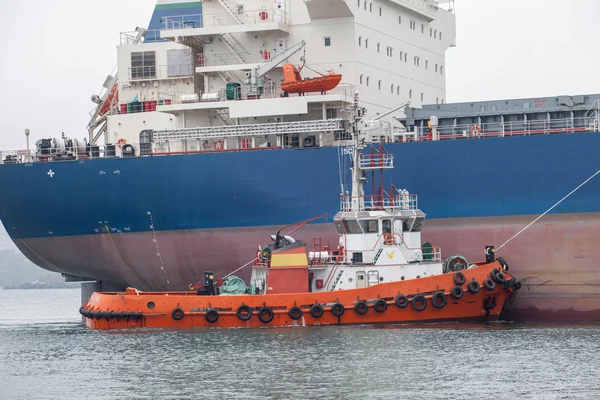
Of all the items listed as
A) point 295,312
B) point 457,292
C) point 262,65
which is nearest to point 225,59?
point 262,65

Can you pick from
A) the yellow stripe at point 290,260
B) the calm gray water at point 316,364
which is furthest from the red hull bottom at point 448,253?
the yellow stripe at point 290,260

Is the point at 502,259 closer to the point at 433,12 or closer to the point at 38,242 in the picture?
the point at 433,12

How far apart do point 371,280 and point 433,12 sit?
478 inches

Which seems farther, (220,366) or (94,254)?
(94,254)

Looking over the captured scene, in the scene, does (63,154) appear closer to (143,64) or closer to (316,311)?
(143,64)

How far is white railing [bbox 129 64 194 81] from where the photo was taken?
3572cm

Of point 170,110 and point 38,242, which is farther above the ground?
point 170,110

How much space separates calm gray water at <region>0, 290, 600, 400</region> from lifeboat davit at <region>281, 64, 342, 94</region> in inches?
292

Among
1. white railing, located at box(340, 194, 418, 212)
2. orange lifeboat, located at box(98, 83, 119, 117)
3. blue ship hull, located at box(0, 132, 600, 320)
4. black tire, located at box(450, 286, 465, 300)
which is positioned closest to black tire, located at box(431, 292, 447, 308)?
black tire, located at box(450, 286, 465, 300)

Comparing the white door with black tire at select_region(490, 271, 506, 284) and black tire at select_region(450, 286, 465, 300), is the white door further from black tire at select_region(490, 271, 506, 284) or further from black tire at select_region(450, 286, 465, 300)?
black tire at select_region(490, 271, 506, 284)

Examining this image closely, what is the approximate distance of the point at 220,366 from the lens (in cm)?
2328

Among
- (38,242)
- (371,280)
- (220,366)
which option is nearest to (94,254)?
(38,242)

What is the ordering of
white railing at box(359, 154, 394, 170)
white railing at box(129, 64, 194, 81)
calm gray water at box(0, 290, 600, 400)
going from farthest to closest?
1. white railing at box(129, 64, 194, 81)
2. white railing at box(359, 154, 394, 170)
3. calm gray water at box(0, 290, 600, 400)

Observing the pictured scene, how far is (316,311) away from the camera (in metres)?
28.2
